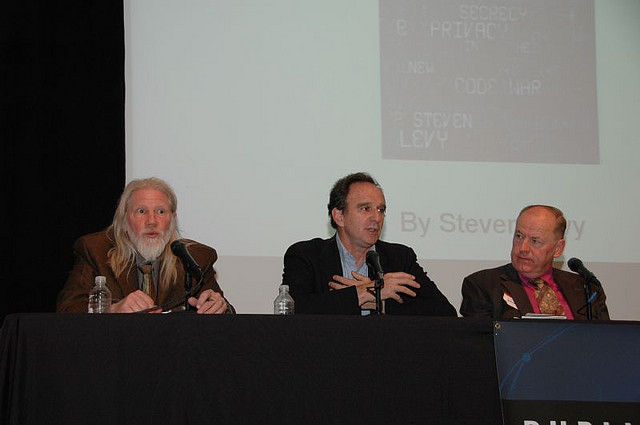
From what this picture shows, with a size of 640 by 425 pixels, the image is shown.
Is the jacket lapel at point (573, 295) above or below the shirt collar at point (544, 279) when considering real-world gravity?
below

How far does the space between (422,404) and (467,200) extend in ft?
7.93

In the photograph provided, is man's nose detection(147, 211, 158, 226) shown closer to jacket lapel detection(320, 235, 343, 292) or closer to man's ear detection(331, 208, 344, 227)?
jacket lapel detection(320, 235, 343, 292)

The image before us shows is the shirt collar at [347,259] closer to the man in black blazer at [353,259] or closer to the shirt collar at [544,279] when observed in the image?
the man in black blazer at [353,259]

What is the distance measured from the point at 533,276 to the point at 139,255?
5.82 feet

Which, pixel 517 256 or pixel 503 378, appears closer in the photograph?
pixel 503 378

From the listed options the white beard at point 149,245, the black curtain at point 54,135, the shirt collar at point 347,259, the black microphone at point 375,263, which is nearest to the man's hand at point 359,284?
the shirt collar at point 347,259

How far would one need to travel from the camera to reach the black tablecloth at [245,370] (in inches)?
96.4

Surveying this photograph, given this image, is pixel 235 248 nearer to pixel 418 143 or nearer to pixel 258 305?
pixel 258 305

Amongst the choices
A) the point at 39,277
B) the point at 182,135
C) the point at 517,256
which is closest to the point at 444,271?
the point at 517,256

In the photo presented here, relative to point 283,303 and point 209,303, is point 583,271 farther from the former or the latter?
point 209,303

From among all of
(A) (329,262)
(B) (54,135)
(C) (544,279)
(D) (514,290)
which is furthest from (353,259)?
(B) (54,135)

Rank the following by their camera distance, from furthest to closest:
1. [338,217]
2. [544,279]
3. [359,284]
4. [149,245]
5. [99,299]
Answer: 1. [338,217]
2. [544,279]
3. [149,245]
4. [359,284]
5. [99,299]

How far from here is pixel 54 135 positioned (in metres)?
4.77

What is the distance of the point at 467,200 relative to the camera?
4852 mm
